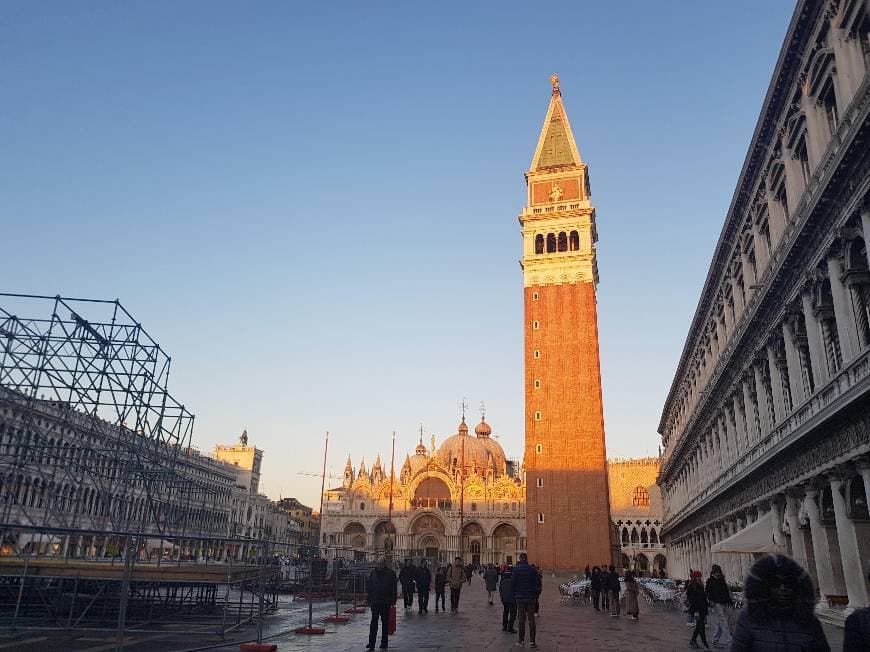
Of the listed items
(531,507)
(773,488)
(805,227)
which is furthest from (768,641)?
(531,507)

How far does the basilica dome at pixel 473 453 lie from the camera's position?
87438mm

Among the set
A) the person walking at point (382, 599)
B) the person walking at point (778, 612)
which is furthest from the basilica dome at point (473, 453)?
the person walking at point (778, 612)

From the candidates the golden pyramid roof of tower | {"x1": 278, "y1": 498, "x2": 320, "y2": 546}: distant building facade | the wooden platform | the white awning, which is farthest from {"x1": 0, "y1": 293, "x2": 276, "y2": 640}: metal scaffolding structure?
{"x1": 278, "y1": 498, "x2": 320, "y2": 546}: distant building facade

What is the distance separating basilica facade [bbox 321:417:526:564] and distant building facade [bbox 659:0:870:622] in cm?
4759

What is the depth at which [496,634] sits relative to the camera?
15156 millimetres

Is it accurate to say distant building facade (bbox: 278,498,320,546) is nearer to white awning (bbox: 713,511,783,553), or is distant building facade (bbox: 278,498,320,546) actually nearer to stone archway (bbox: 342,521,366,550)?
stone archway (bbox: 342,521,366,550)

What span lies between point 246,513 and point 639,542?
44982 mm

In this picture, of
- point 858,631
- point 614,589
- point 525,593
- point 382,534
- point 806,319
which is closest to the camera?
point 858,631

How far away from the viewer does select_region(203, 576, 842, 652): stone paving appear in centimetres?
1306

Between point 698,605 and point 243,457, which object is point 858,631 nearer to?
point 698,605

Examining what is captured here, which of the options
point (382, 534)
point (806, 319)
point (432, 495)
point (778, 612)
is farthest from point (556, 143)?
point (778, 612)

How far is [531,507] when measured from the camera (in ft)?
185

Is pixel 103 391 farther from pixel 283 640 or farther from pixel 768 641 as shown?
pixel 768 641

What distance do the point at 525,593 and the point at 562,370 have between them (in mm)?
47619
